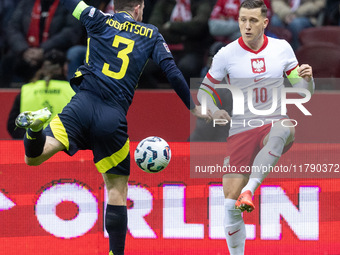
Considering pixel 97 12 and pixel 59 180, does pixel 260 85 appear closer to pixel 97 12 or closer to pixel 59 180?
pixel 97 12

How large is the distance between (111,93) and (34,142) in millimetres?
827

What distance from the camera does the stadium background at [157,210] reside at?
7578 mm

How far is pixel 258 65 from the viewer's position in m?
7.23

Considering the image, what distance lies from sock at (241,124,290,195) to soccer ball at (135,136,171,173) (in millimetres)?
789

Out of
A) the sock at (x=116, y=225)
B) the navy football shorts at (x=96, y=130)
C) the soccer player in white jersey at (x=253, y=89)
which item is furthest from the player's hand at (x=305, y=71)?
the sock at (x=116, y=225)

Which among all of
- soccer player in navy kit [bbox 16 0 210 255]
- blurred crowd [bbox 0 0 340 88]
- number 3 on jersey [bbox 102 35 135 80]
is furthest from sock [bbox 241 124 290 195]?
blurred crowd [bbox 0 0 340 88]

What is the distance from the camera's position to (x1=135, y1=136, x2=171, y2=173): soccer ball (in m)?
6.85

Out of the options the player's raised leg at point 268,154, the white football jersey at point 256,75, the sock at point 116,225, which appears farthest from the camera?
the white football jersey at point 256,75

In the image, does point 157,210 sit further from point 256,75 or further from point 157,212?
point 256,75

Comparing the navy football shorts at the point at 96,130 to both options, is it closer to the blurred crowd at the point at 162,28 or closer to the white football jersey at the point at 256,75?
the white football jersey at the point at 256,75

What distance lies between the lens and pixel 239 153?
7.42m

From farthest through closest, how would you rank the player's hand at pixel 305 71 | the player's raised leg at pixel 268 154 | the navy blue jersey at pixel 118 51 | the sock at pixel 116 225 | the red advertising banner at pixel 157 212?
the red advertising banner at pixel 157 212 < the player's raised leg at pixel 268 154 < the player's hand at pixel 305 71 < the sock at pixel 116 225 < the navy blue jersey at pixel 118 51

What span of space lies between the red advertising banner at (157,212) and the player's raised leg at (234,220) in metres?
0.29

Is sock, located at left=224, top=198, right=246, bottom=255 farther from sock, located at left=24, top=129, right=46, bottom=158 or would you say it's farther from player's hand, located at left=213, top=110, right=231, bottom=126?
sock, located at left=24, top=129, right=46, bottom=158
